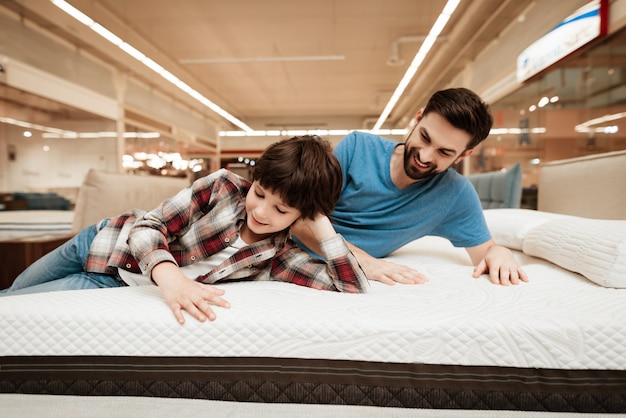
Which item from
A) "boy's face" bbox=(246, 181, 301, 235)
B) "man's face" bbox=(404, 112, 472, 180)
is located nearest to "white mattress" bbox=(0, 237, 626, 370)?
"boy's face" bbox=(246, 181, 301, 235)

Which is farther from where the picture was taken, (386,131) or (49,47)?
(386,131)

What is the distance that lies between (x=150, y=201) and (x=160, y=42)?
5091 mm

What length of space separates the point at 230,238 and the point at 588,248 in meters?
1.12

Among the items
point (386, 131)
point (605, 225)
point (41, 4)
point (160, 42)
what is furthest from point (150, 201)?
point (386, 131)

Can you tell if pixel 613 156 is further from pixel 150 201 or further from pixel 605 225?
pixel 150 201

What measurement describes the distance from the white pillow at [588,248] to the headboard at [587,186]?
2.24 feet

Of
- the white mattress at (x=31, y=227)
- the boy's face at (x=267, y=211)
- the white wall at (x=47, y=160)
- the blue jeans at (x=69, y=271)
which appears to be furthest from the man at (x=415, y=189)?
the white wall at (x=47, y=160)

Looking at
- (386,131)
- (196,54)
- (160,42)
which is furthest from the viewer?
(386,131)

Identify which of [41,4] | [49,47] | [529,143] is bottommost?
[529,143]

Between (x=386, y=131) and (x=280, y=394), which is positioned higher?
(x=386, y=131)

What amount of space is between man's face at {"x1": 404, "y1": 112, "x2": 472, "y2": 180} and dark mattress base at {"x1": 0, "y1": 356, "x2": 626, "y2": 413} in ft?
2.54

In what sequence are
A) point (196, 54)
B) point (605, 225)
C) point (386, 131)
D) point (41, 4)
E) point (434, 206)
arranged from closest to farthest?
point (605, 225), point (434, 206), point (41, 4), point (196, 54), point (386, 131)

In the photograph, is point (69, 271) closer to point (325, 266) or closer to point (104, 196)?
point (325, 266)

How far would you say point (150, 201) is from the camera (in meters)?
2.99
